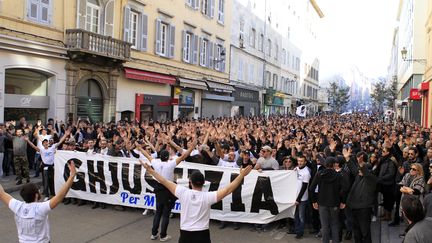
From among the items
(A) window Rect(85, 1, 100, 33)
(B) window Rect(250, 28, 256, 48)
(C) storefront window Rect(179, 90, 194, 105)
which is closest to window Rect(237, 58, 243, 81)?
(B) window Rect(250, 28, 256, 48)

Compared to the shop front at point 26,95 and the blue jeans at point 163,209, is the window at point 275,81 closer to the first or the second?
the shop front at point 26,95

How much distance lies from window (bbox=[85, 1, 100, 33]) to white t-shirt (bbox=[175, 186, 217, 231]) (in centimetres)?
1597

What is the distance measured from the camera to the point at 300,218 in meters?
7.79

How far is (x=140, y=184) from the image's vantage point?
30.1ft

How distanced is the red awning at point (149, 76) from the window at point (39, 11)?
5.13 meters

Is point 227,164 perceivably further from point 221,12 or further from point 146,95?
point 221,12

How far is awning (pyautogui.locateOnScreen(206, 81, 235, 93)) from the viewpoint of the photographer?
30.5 metres

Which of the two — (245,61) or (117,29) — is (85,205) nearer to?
(117,29)

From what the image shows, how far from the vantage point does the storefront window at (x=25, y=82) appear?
16.1m

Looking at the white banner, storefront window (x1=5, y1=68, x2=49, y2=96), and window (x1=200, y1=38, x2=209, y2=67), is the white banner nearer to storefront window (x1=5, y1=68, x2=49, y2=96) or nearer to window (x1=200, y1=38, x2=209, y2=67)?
storefront window (x1=5, y1=68, x2=49, y2=96)

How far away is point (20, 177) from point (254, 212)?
6.91 meters

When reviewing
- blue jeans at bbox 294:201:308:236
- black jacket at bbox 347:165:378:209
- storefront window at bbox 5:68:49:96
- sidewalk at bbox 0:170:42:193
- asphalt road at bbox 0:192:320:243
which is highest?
storefront window at bbox 5:68:49:96

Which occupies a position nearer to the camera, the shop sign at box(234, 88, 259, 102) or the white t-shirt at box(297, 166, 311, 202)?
the white t-shirt at box(297, 166, 311, 202)

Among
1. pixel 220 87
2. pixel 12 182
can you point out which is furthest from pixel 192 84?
pixel 12 182
